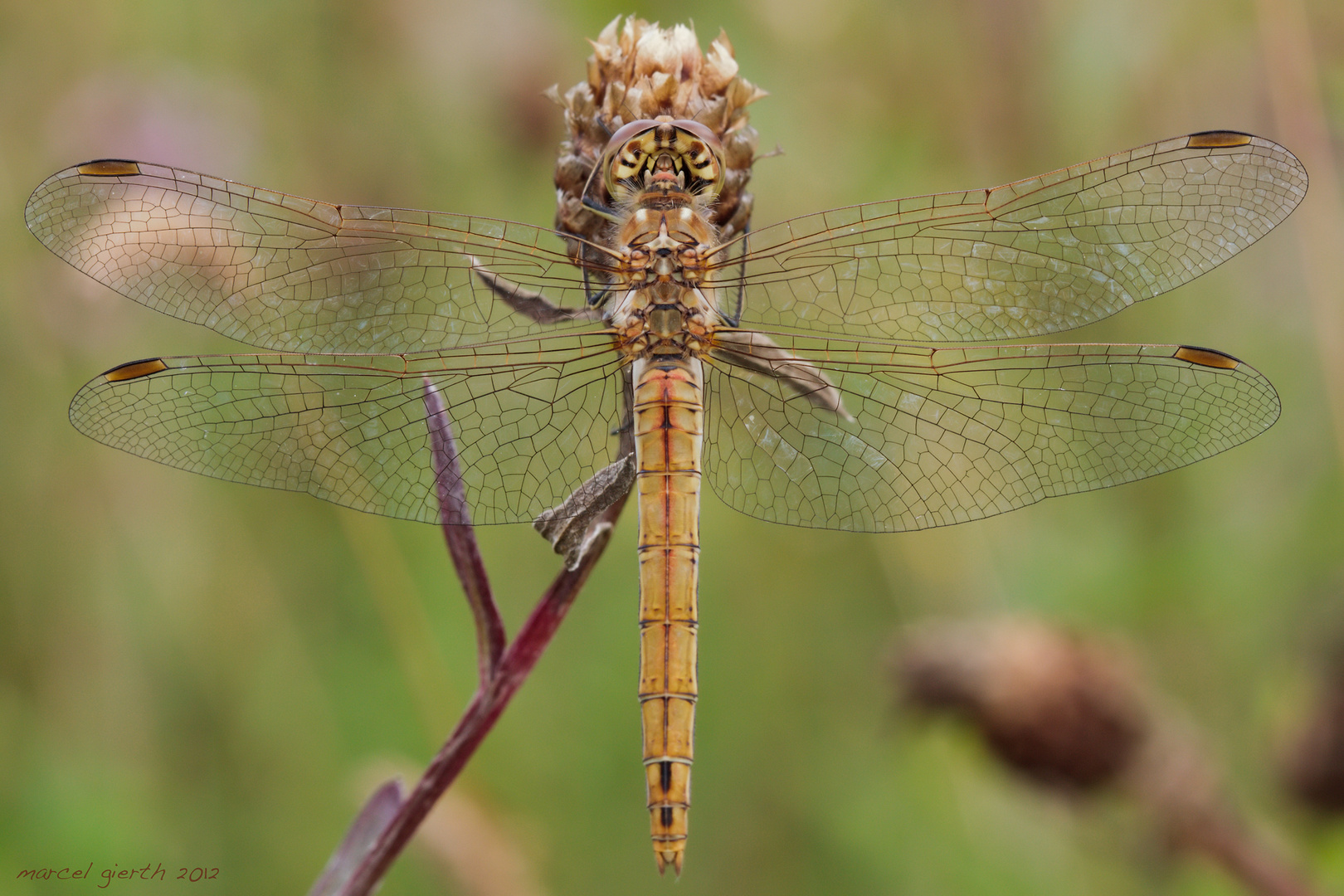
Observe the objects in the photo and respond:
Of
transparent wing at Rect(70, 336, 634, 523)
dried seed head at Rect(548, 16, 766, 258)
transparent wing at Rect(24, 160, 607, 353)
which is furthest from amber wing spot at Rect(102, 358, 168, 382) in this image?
dried seed head at Rect(548, 16, 766, 258)

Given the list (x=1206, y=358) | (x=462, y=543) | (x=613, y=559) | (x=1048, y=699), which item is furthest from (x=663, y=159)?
(x=613, y=559)

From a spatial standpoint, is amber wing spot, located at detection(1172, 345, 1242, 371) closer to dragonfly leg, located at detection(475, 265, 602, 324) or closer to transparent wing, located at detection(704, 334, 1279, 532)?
Result: transparent wing, located at detection(704, 334, 1279, 532)

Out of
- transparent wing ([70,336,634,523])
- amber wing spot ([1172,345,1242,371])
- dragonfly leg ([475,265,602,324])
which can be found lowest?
transparent wing ([70,336,634,523])

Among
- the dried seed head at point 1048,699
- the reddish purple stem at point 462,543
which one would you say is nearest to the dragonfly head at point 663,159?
the reddish purple stem at point 462,543

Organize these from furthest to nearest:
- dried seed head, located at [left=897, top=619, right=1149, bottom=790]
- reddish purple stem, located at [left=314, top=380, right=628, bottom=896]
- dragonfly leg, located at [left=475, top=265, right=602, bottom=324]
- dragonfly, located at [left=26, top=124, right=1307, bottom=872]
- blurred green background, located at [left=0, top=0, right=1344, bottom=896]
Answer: blurred green background, located at [left=0, top=0, right=1344, bottom=896] → dried seed head, located at [left=897, top=619, right=1149, bottom=790] → dragonfly, located at [left=26, top=124, right=1307, bottom=872] → dragonfly leg, located at [left=475, top=265, right=602, bottom=324] → reddish purple stem, located at [left=314, top=380, right=628, bottom=896]

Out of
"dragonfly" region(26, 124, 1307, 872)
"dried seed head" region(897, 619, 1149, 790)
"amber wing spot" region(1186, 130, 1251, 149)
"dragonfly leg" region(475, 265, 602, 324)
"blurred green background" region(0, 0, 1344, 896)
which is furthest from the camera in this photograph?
"blurred green background" region(0, 0, 1344, 896)

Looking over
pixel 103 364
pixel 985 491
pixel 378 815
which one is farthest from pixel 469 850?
pixel 103 364

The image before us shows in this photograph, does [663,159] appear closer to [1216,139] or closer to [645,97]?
[645,97]
